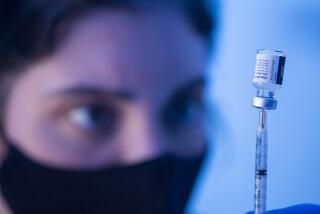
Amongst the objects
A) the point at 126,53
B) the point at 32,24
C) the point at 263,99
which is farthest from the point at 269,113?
the point at 32,24

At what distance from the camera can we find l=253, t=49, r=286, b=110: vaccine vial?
2.89ft

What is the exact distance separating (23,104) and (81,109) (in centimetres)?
10

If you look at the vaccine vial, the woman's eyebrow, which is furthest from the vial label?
the woman's eyebrow

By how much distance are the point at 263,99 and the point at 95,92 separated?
0.36 metres

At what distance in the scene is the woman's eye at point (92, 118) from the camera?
2.57ft

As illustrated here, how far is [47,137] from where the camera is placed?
0.77m

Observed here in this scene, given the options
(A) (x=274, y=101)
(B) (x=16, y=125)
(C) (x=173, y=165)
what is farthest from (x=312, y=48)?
(B) (x=16, y=125)

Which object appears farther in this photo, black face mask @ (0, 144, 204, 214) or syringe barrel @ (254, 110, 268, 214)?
syringe barrel @ (254, 110, 268, 214)

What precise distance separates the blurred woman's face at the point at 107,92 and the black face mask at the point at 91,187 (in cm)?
2

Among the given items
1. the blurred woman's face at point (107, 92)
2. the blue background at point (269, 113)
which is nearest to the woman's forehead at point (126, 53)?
the blurred woman's face at point (107, 92)

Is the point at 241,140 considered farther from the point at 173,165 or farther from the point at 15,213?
the point at 15,213

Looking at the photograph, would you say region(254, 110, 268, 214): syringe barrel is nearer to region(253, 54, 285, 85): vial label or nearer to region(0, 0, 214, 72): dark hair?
region(253, 54, 285, 85): vial label

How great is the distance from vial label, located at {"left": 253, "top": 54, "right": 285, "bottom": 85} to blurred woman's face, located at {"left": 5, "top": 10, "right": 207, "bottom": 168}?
0.15 m

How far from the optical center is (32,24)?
0.73 meters
